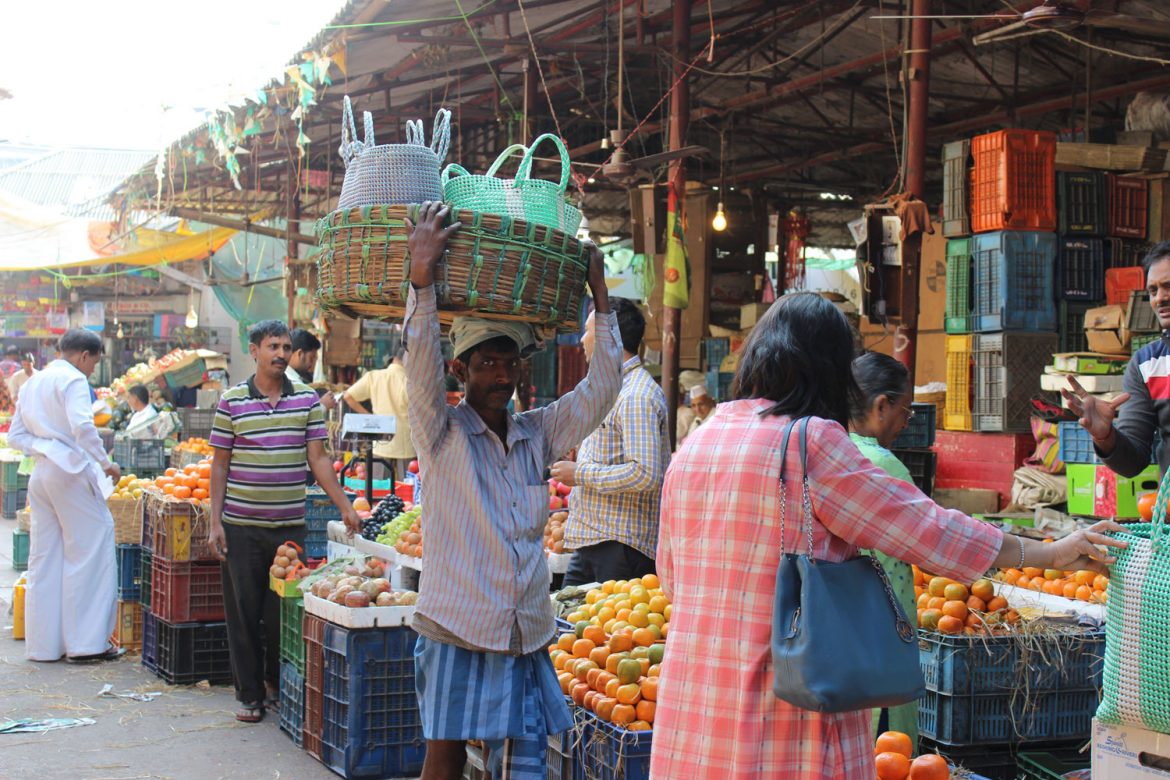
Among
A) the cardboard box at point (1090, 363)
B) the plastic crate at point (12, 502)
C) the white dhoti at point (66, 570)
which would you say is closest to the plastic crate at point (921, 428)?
the cardboard box at point (1090, 363)

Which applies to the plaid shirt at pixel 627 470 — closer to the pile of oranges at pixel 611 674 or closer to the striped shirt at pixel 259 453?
the pile of oranges at pixel 611 674

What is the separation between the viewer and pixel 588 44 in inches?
439

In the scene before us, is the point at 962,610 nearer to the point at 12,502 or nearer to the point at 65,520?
the point at 65,520

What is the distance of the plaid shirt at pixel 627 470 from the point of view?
4.99 metres

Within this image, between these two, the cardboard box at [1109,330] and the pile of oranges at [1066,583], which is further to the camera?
the cardboard box at [1109,330]

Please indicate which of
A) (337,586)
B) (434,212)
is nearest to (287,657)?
(337,586)

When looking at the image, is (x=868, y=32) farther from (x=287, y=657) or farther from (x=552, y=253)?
(x=552, y=253)

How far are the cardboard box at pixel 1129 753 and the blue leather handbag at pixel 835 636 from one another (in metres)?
0.66

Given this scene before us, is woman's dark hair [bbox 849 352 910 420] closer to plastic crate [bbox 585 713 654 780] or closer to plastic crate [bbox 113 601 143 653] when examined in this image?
plastic crate [bbox 585 713 654 780]

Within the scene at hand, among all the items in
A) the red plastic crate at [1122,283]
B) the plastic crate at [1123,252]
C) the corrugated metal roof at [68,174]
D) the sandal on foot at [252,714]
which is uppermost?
the corrugated metal roof at [68,174]

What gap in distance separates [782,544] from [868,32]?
10.1m

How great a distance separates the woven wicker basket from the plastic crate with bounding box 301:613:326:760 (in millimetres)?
2546

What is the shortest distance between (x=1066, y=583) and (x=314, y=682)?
11.4 ft

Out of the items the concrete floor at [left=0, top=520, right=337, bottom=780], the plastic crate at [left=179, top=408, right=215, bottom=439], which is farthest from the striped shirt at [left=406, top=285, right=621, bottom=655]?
the plastic crate at [left=179, top=408, right=215, bottom=439]
